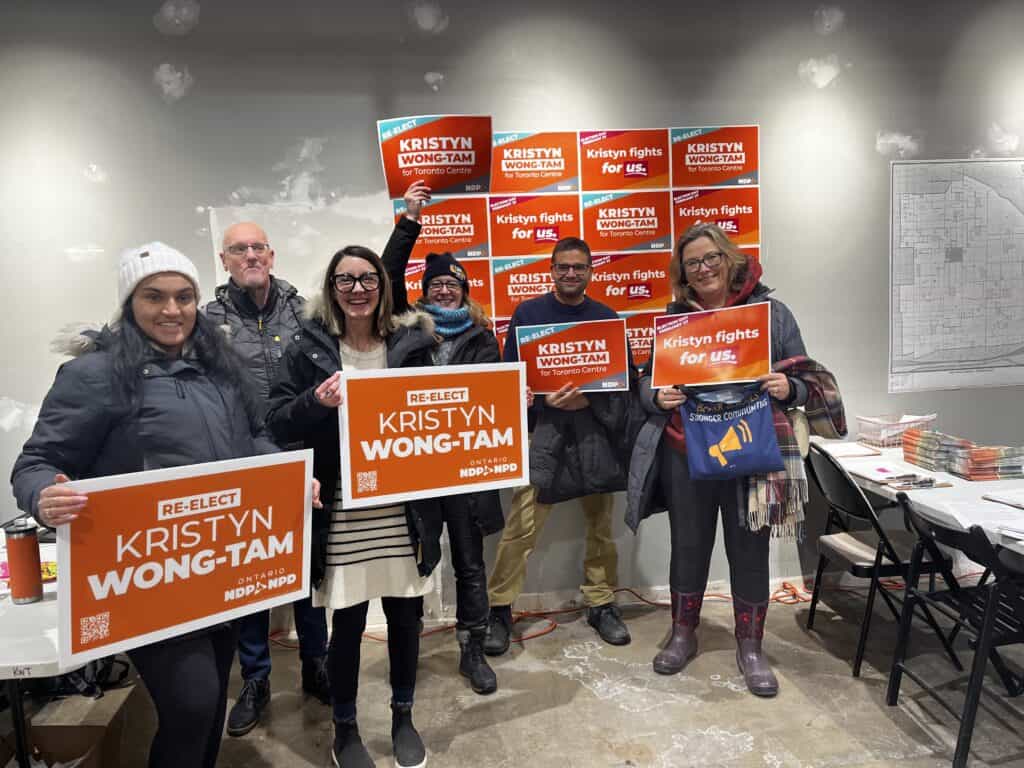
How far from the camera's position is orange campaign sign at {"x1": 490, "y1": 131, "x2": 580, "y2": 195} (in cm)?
335

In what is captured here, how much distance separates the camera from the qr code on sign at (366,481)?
191 centimetres

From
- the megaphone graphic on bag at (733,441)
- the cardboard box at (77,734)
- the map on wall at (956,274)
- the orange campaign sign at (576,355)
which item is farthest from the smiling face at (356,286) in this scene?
the map on wall at (956,274)

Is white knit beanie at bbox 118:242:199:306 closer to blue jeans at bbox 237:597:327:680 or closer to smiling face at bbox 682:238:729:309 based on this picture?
blue jeans at bbox 237:597:327:680

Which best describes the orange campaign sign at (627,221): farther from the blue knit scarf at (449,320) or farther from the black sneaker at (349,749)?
the black sneaker at (349,749)

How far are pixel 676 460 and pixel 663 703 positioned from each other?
0.95 meters

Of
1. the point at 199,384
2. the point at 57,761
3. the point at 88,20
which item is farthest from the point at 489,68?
the point at 57,761

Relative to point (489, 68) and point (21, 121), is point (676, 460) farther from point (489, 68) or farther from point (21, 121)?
point (21, 121)

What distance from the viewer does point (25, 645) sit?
1542 mm

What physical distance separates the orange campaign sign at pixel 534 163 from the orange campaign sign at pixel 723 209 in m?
0.57

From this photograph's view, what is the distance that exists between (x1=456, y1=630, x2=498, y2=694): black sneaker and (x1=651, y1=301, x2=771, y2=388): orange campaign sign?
1.33 m

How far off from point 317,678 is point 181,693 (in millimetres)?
1232

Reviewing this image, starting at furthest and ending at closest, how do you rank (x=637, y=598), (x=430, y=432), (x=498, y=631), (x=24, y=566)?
(x=637, y=598) < (x=498, y=631) < (x=430, y=432) < (x=24, y=566)

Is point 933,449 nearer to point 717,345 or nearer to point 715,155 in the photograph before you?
point 717,345

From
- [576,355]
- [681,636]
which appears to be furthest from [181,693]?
[681,636]
